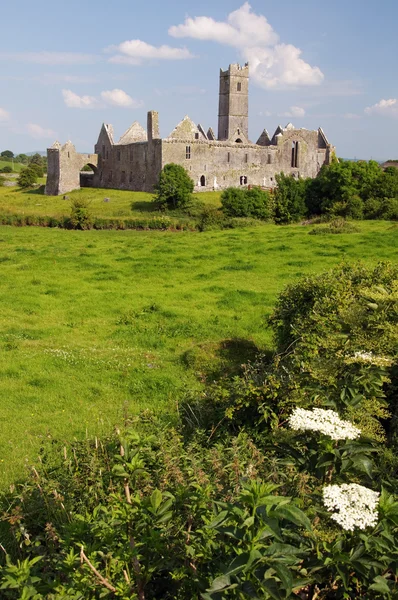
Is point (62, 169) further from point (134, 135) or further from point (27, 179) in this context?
point (134, 135)

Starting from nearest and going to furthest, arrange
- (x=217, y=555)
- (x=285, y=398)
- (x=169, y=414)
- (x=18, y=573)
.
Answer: (x=18, y=573), (x=217, y=555), (x=285, y=398), (x=169, y=414)

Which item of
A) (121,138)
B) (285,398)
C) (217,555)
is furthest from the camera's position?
(121,138)

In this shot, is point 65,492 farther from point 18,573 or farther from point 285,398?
point 285,398

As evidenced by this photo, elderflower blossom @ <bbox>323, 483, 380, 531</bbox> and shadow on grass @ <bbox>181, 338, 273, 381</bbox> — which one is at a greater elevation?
Result: elderflower blossom @ <bbox>323, 483, 380, 531</bbox>

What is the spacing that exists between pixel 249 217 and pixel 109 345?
35267 mm

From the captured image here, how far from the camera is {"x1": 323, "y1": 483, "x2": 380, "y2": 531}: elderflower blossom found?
11.6 feet

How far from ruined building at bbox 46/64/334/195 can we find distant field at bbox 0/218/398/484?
36.5 meters

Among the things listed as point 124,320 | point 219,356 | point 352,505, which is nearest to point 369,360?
point 352,505

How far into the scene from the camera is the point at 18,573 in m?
3.83

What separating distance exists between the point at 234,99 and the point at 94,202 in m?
33.6

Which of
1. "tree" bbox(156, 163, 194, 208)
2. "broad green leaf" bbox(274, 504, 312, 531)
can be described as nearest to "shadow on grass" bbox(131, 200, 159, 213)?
"tree" bbox(156, 163, 194, 208)

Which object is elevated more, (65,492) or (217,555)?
(217,555)

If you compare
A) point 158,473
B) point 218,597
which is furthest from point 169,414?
point 218,597

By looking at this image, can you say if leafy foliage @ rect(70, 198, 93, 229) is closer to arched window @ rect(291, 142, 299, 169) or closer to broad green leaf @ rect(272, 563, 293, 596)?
arched window @ rect(291, 142, 299, 169)
